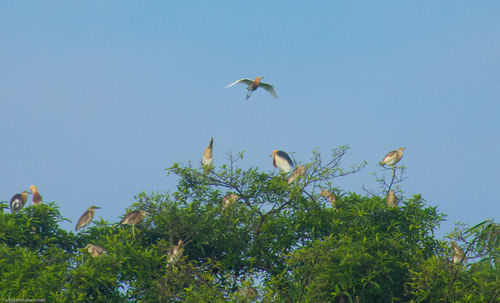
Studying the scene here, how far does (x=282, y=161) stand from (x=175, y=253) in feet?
19.1

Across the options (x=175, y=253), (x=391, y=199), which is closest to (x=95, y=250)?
(x=175, y=253)

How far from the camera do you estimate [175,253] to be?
12633mm

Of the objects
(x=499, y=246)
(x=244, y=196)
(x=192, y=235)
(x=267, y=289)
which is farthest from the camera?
(x=244, y=196)

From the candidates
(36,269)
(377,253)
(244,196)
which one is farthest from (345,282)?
(36,269)

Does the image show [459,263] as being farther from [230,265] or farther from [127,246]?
[127,246]

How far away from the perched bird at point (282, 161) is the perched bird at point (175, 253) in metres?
5.25

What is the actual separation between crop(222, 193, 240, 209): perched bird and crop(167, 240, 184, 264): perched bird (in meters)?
1.70

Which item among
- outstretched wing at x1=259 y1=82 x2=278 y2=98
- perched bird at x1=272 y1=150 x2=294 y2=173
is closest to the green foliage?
perched bird at x1=272 y1=150 x2=294 y2=173

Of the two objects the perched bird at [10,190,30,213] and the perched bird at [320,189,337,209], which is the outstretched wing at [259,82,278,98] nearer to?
the perched bird at [320,189,337,209]

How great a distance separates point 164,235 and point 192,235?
2.14 ft

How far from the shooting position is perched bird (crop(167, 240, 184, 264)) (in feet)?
40.5

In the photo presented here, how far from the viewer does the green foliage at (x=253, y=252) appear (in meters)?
11.2

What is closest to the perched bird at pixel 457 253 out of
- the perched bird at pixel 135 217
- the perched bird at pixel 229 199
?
the perched bird at pixel 229 199

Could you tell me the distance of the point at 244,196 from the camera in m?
14.7
